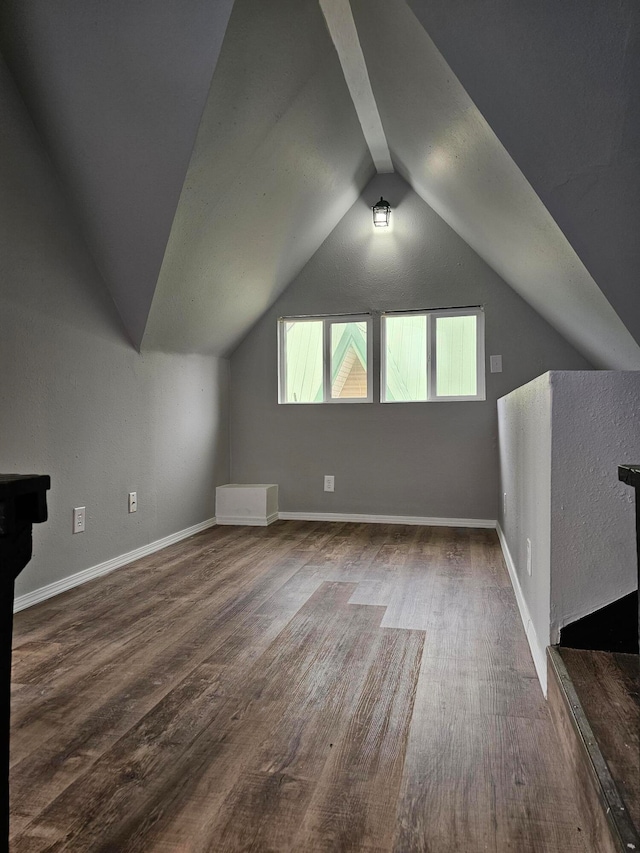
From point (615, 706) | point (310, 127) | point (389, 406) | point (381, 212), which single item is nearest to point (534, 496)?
point (615, 706)

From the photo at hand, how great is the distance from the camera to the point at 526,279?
138 inches

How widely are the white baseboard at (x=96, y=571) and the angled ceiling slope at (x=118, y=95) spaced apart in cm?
160

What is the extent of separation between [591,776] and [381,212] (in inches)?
156

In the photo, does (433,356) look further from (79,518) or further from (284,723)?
(284,723)

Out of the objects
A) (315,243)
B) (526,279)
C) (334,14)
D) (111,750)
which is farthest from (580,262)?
(315,243)

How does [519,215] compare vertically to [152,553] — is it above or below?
above

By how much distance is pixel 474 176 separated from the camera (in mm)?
2760

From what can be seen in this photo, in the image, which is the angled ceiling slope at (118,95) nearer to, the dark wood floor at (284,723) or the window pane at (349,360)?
the dark wood floor at (284,723)

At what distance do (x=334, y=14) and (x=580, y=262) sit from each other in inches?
61.6

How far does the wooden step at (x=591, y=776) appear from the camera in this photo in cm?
95

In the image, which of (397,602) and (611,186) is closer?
(611,186)

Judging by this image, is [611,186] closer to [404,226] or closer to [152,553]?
[404,226]

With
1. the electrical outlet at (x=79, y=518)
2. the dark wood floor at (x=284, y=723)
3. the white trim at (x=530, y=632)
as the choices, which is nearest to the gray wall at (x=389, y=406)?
the white trim at (x=530, y=632)

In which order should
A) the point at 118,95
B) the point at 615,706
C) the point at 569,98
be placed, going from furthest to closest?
the point at 118,95
the point at 569,98
the point at 615,706
